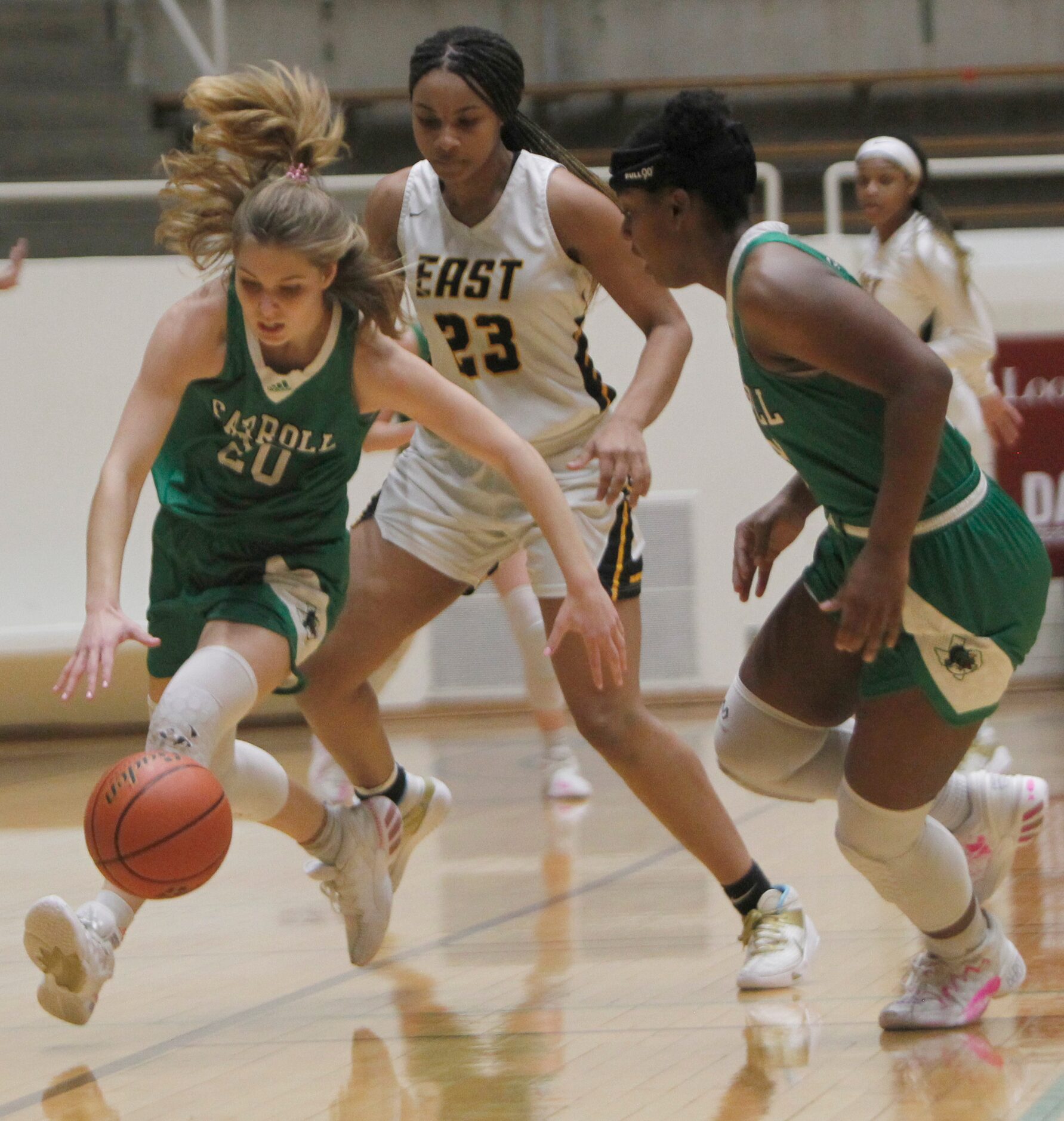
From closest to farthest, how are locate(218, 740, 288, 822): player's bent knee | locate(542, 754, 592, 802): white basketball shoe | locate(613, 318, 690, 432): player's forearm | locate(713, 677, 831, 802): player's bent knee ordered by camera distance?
locate(713, 677, 831, 802): player's bent knee
locate(218, 740, 288, 822): player's bent knee
locate(613, 318, 690, 432): player's forearm
locate(542, 754, 592, 802): white basketball shoe

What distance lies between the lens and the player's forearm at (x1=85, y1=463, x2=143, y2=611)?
2.75m

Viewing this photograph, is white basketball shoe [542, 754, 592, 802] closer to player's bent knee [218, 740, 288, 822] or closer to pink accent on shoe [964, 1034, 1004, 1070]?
player's bent knee [218, 740, 288, 822]

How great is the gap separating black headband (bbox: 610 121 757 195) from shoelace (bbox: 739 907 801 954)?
1.26 meters

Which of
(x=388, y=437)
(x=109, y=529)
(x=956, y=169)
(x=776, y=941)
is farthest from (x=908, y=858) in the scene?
(x=956, y=169)

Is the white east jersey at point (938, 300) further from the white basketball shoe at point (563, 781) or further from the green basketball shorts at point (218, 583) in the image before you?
the green basketball shorts at point (218, 583)

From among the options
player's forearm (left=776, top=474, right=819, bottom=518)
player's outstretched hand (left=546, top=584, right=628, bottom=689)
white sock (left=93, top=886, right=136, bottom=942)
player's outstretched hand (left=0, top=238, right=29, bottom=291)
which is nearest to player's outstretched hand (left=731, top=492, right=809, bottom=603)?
player's forearm (left=776, top=474, right=819, bottom=518)

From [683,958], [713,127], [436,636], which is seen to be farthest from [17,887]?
[436,636]

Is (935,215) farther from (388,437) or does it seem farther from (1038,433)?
(1038,433)

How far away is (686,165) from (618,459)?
56cm

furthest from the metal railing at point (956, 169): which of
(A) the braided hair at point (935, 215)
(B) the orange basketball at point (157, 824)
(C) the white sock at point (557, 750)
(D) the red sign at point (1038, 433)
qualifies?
(B) the orange basketball at point (157, 824)

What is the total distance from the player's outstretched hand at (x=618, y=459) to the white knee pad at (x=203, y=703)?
0.68 metres

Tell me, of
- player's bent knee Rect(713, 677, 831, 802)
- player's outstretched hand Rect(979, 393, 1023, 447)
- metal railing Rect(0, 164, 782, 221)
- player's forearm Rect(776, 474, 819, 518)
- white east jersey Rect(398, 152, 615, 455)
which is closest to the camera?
player's bent knee Rect(713, 677, 831, 802)

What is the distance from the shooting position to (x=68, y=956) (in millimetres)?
2814

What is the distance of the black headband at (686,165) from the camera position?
2.73 meters
